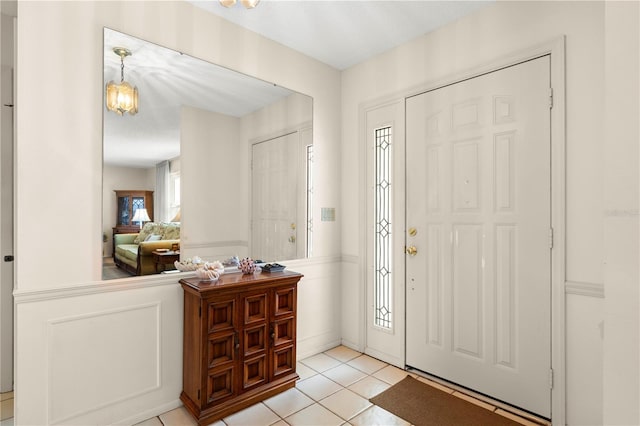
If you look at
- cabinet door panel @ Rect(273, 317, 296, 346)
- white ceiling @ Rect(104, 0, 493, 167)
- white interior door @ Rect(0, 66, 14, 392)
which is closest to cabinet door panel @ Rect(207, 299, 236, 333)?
cabinet door panel @ Rect(273, 317, 296, 346)

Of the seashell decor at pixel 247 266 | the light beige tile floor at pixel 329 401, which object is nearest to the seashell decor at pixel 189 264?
the seashell decor at pixel 247 266

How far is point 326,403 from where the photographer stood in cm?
226

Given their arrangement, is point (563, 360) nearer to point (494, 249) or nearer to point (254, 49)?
point (494, 249)

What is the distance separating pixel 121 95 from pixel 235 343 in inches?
68.0

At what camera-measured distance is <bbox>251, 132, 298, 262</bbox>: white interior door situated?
2686 mm

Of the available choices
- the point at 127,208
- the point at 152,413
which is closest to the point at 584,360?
the point at 152,413

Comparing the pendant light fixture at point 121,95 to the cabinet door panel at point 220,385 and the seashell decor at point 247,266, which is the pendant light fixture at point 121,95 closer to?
the seashell decor at point 247,266

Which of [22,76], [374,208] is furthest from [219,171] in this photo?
[374,208]

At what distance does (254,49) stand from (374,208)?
170 centimetres

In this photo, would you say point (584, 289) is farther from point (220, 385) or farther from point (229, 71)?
point (229, 71)

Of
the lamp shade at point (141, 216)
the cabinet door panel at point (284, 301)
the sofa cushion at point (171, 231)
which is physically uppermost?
the lamp shade at point (141, 216)

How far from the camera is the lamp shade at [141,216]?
2104mm

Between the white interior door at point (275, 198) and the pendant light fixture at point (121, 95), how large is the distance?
0.91 metres

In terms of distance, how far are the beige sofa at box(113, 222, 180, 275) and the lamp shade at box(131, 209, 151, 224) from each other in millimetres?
37
